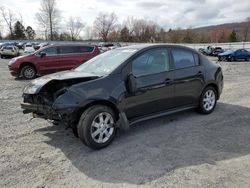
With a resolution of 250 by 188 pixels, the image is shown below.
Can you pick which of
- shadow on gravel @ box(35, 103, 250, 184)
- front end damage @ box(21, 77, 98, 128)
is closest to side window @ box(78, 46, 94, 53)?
shadow on gravel @ box(35, 103, 250, 184)

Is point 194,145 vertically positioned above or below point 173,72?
below

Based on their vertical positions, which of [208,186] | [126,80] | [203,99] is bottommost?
[208,186]

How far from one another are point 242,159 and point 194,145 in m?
0.77

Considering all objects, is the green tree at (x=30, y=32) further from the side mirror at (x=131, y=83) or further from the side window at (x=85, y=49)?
the side mirror at (x=131, y=83)

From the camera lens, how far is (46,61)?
13867 mm

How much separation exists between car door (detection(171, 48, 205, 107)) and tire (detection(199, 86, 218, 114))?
0.17m

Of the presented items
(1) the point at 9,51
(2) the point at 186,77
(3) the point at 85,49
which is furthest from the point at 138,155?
(1) the point at 9,51

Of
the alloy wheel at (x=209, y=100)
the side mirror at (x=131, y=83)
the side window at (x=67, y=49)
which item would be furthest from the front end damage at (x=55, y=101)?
the side window at (x=67, y=49)

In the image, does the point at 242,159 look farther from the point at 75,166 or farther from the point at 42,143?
the point at 42,143

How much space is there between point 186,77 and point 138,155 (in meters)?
2.30

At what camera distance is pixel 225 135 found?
17.2 feet

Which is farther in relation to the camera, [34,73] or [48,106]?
[34,73]

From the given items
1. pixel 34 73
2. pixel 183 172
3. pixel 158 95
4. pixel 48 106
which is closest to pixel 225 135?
pixel 158 95

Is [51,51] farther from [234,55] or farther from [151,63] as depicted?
[234,55]
